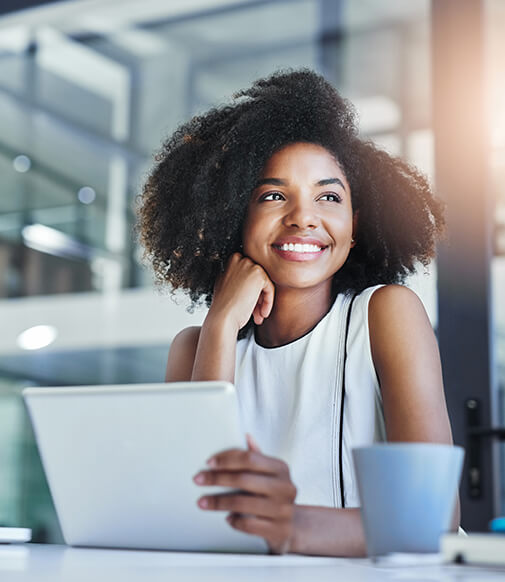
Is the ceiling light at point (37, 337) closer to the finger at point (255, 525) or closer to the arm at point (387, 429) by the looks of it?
the arm at point (387, 429)

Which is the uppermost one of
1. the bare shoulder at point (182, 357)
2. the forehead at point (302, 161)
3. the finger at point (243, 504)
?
the forehead at point (302, 161)

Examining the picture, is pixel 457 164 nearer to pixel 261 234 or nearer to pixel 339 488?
pixel 261 234

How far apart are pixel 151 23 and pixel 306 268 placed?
7.26 ft

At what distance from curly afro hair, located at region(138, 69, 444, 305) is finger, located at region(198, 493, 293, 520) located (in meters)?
0.85

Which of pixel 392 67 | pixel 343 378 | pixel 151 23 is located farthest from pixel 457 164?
pixel 151 23

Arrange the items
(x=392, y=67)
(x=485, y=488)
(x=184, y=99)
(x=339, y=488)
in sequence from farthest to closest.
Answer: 1. (x=184, y=99)
2. (x=392, y=67)
3. (x=485, y=488)
4. (x=339, y=488)

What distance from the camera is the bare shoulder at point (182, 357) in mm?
1661

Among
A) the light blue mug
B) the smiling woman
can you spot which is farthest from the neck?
the light blue mug

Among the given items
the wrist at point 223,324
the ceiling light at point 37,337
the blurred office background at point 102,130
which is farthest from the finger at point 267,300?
the ceiling light at point 37,337

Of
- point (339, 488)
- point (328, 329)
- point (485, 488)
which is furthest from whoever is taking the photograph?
point (485, 488)

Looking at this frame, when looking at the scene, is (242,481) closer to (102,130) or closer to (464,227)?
(464,227)

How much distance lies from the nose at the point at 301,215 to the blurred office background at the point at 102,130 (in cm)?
143

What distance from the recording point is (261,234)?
1571mm

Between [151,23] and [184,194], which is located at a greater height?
[151,23]
